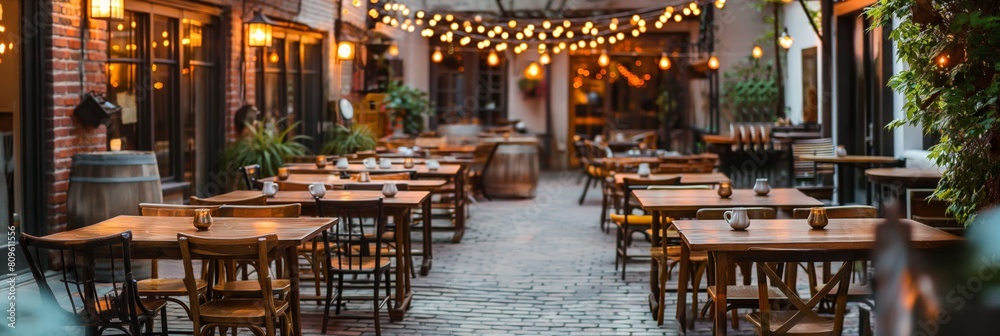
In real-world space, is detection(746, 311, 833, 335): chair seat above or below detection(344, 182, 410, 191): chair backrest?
below

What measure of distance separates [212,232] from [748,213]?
2947mm

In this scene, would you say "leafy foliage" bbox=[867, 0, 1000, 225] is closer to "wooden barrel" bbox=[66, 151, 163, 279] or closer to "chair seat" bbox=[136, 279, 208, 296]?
"chair seat" bbox=[136, 279, 208, 296]

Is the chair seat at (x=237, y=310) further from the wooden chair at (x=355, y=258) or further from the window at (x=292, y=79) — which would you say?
the window at (x=292, y=79)

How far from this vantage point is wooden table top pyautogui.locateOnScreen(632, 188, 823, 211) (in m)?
7.16

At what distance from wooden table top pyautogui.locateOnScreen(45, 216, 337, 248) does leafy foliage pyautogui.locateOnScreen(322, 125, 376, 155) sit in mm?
8133

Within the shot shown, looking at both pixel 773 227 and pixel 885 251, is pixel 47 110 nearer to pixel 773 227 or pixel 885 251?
pixel 773 227

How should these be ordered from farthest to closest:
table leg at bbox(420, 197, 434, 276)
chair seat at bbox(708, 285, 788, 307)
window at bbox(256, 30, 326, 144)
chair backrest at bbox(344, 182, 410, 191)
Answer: window at bbox(256, 30, 326, 144) → table leg at bbox(420, 197, 434, 276) → chair backrest at bbox(344, 182, 410, 191) → chair seat at bbox(708, 285, 788, 307)

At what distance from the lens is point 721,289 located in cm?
536

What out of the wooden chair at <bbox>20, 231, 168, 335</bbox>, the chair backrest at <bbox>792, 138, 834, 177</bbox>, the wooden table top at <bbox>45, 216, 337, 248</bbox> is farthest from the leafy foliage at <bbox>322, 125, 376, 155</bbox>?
the wooden chair at <bbox>20, 231, 168, 335</bbox>

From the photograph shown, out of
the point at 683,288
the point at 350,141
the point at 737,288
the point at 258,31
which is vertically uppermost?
the point at 258,31

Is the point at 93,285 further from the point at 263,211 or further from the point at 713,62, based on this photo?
the point at 713,62

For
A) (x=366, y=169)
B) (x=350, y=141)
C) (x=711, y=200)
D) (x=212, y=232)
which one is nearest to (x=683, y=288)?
(x=711, y=200)

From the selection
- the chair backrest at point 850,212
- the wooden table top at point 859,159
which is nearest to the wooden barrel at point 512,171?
the wooden table top at point 859,159

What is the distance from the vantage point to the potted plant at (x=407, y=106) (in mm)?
18047
